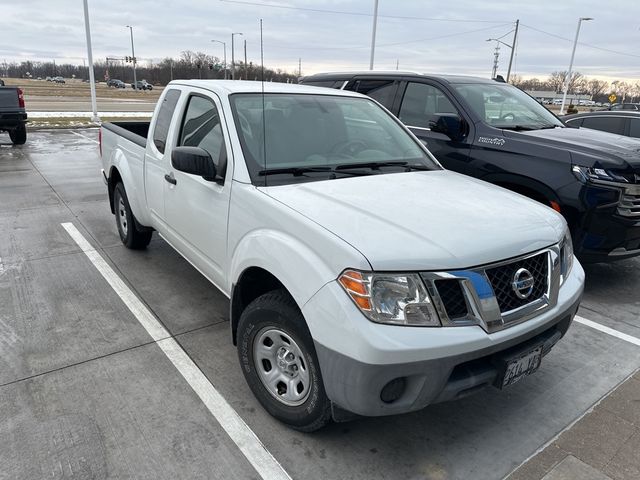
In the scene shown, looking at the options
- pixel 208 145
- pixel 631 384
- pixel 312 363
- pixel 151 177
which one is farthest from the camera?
pixel 151 177

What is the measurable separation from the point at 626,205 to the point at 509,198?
208 cm

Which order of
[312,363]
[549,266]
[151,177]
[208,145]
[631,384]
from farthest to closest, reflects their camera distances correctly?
[151,177] < [208,145] < [631,384] < [549,266] < [312,363]

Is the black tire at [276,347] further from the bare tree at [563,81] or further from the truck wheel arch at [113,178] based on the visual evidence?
the bare tree at [563,81]

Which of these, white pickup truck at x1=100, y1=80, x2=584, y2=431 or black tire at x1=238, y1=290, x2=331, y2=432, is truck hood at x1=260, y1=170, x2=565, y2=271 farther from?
black tire at x1=238, y1=290, x2=331, y2=432

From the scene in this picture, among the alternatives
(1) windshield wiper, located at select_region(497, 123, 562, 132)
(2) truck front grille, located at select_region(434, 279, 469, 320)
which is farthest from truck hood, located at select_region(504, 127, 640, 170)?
(2) truck front grille, located at select_region(434, 279, 469, 320)

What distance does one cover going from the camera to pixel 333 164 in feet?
10.8

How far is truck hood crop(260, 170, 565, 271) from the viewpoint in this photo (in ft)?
7.26

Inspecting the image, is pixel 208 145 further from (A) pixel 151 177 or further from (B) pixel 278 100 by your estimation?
(A) pixel 151 177

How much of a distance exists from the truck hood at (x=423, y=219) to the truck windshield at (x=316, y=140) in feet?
0.59

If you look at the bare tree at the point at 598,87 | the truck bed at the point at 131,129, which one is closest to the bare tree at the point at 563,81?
the bare tree at the point at 598,87

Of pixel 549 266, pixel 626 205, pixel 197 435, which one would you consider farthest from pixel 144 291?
pixel 626 205

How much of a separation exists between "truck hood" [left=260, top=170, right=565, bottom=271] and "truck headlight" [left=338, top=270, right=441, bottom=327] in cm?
6

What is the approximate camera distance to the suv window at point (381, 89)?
20.4 feet

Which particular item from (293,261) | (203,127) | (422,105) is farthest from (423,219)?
(422,105)
